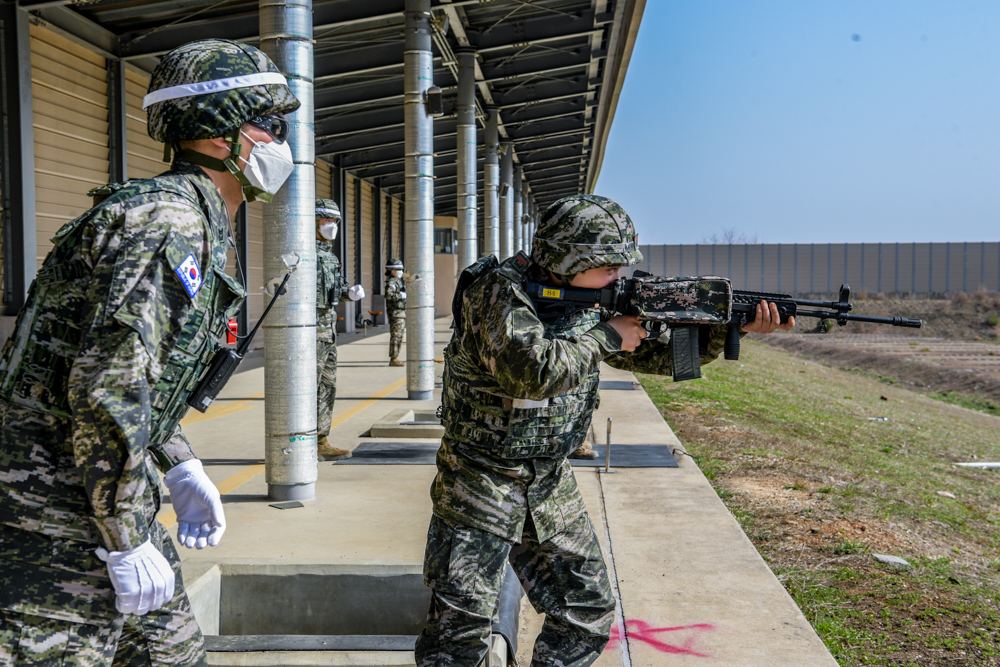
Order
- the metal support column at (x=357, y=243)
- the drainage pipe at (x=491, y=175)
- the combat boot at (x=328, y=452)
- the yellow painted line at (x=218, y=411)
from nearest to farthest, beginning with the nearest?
1. the combat boot at (x=328, y=452)
2. the yellow painted line at (x=218, y=411)
3. the drainage pipe at (x=491, y=175)
4. the metal support column at (x=357, y=243)

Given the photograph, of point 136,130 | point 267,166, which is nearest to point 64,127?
point 136,130

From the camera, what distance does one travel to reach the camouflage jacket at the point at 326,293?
7336 mm

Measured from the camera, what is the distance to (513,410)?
2717 mm

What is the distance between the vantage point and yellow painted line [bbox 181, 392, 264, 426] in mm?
9438

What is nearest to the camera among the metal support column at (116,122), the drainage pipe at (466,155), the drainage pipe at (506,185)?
the metal support column at (116,122)

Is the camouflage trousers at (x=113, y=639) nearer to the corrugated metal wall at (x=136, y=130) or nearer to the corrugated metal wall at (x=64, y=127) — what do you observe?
the corrugated metal wall at (x=64, y=127)

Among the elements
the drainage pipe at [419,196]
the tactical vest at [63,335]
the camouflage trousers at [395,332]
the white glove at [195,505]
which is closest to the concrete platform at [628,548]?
the white glove at [195,505]

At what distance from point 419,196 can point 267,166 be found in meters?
7.80

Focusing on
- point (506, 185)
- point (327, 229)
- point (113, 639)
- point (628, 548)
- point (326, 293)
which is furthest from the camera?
point (506, 185)

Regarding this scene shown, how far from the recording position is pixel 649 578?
4.49 meters

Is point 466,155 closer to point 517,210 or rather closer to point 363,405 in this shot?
point 363,405

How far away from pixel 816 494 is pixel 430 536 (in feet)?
16.8

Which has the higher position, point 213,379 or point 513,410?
point 213,379

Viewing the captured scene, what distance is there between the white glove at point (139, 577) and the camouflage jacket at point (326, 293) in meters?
5.43
